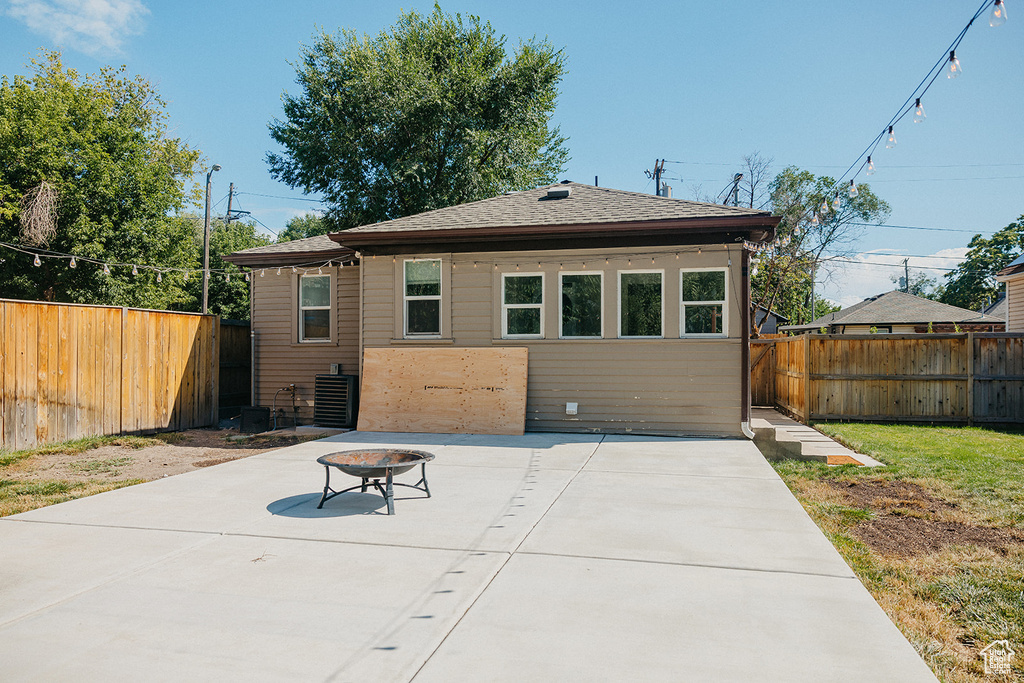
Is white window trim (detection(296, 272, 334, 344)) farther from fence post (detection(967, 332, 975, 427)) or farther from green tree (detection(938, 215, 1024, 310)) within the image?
green tree (detection(938, 215, 1024, 310))

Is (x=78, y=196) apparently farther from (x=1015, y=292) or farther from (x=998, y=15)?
(x=1015, y=292)

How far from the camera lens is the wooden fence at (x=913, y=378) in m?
11.3

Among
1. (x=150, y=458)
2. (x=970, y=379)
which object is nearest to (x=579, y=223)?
(x=150, y=458)

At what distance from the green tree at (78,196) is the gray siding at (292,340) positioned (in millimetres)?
8490

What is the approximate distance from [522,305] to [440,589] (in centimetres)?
705

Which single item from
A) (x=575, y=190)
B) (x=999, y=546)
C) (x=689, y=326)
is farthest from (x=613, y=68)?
(x=999, y=546)

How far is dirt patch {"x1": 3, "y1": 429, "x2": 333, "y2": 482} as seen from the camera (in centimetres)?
709

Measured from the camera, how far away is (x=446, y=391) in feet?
33.2

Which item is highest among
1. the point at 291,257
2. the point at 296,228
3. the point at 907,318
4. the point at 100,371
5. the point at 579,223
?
the point at 296,228

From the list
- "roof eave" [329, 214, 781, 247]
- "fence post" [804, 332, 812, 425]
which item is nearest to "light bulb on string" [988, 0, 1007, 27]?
"roof eave" [329, 214, 781, 247]

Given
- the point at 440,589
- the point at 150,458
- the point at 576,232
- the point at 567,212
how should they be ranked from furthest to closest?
the point at 567,212
the point at 576,232
the point at 150,458
the point at 440,589

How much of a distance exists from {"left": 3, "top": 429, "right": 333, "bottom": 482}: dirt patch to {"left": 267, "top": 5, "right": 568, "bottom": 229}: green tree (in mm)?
12173

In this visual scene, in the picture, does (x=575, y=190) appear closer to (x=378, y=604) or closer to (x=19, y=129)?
(x=378, y=604)
